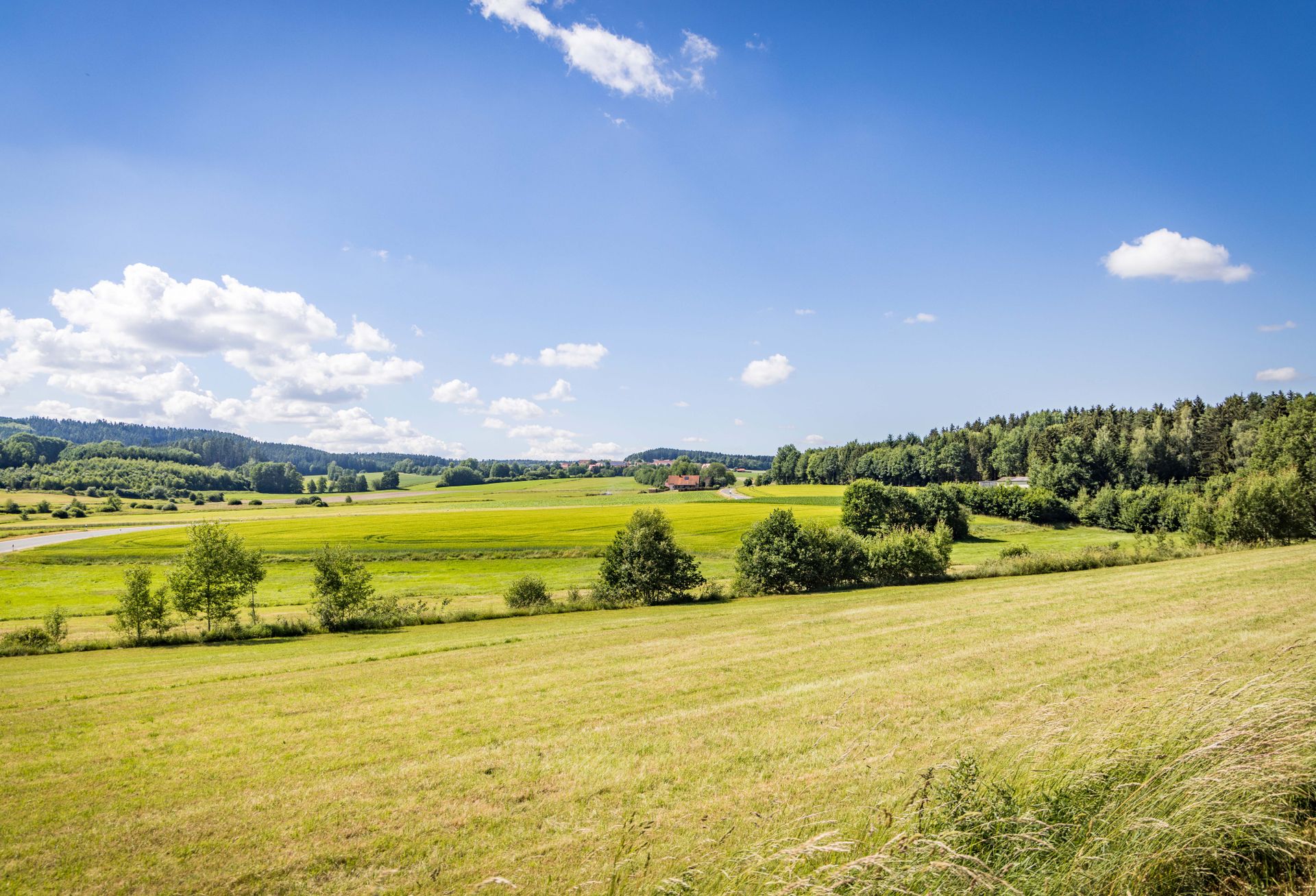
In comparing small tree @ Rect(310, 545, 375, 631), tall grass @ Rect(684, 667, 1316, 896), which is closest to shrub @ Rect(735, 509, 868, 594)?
small tree @ Rect(310, 545, 375, 631)

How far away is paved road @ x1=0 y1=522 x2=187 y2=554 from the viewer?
2881 inches

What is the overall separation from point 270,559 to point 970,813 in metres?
74.9

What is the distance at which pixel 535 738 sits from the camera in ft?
38.1

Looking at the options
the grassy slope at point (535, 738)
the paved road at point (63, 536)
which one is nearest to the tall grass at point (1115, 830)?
the grassy slope at point (535, 738)

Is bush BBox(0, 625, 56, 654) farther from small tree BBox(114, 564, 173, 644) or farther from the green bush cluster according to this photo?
the green bush cluster

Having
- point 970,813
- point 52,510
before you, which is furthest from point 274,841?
point 52,510

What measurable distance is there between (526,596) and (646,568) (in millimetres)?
8073

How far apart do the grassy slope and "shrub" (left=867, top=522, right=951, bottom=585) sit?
20565mm

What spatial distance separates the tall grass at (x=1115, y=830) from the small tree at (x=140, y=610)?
126 ft

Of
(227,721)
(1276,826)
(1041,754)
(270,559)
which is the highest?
(1276,826)

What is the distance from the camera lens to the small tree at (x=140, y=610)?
103 ft

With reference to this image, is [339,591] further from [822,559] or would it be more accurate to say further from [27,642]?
[822,559]

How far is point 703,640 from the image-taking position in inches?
875

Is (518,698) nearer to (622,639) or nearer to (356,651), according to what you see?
(622,639)
